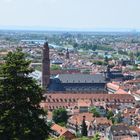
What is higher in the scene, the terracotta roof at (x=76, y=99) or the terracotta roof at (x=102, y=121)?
the terracotta roof at (x=102, y=121)

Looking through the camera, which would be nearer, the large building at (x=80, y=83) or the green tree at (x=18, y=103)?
the green tree at (x=18, y=103)

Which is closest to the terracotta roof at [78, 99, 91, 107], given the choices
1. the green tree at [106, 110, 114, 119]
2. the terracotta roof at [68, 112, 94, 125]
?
the green tree at [106, 110, 114, 119]

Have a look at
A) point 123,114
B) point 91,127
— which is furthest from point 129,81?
point 91,127

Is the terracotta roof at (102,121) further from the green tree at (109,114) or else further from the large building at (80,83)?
the large building at (80,83)

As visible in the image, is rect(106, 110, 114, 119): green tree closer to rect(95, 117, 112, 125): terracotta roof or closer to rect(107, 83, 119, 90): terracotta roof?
rect(95, 117, 112, 125): terracotta roof

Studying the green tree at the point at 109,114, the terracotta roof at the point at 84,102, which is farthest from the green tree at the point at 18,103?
the terracotta roof at the point at 84,102

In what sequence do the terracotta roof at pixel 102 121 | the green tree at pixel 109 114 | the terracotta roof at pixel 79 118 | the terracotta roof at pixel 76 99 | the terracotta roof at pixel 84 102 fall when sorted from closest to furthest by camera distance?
1. the terracotta roof at pixel 102 121
2. the terracotta roof at pixel 79 118
3. the green tree at pixel 109 114
4. the terracotta roof at pixel 84 102
5. the terracotta roof at pixel 76 99

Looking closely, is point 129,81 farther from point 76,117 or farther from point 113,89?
point 76,117
